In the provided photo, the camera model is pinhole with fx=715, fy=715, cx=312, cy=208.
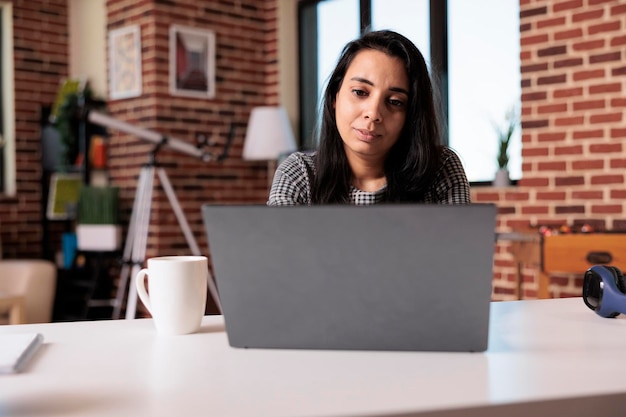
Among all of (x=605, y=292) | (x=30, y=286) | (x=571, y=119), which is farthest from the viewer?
(x=30, y=286)

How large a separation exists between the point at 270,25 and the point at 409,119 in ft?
12.0

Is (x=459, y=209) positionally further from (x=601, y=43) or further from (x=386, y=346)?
(x=601, y=43)

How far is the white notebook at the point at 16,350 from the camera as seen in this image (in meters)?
→ 0.82

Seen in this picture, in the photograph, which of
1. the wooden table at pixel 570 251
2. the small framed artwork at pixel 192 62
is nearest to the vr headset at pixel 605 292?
the wooden table at pixel 570 251

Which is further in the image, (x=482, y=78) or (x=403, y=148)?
(x=482, y=78)

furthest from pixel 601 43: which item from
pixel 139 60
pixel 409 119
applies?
pixel 139 60

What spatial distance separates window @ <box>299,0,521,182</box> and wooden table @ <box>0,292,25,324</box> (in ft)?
5.50

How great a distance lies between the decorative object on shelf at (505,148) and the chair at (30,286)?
242cm

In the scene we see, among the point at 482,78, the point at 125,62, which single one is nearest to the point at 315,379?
the point at 482,78

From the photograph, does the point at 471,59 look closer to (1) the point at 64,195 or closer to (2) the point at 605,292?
(1) the point at 64,195

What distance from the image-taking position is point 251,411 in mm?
652

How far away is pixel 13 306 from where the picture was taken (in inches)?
143

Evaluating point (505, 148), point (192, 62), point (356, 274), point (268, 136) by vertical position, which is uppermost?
point (192, 62)

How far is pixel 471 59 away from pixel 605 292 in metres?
3.01
